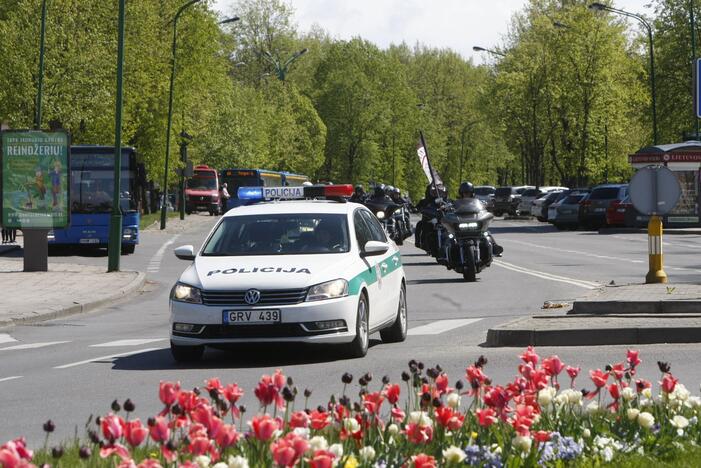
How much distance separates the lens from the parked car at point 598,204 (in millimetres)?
58031

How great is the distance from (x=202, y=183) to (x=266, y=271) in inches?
3033

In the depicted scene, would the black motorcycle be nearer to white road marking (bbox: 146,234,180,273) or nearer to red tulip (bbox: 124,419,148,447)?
white road marking (bbox: 146,234,180,273)

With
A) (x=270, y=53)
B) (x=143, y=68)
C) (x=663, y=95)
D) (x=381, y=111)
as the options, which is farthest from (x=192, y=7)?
(x=381, y=111)

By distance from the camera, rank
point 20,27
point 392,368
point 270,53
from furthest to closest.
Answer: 1. point 270,53
2. point 20,27
3. point 392,368

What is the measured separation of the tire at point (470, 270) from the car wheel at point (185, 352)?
505 inches

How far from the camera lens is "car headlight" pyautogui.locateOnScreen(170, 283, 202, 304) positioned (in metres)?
12.5

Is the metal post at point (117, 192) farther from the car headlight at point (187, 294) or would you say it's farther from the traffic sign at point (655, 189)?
the car headlight at point (187, 294)

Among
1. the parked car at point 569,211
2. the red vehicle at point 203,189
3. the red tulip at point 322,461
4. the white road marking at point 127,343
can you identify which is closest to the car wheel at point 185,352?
the white road marking at point 127,343

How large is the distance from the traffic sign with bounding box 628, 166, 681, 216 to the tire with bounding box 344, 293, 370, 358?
7.49 meters

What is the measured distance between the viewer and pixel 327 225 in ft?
45.5

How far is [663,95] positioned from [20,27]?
29.7 meters

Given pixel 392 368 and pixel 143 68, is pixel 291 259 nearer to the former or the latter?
pixel 392 368

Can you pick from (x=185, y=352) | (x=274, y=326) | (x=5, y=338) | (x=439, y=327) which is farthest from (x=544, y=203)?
(x=274, y=326)

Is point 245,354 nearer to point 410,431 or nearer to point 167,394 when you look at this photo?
point 167,394
